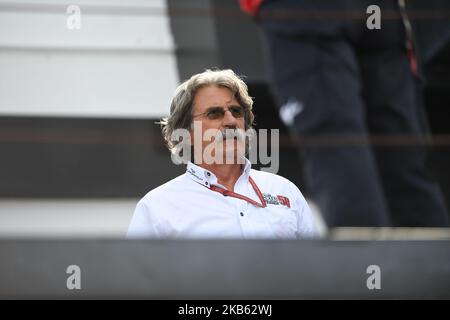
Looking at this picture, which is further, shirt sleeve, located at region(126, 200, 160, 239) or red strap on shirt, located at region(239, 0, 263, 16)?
red strap on shirt, located at region(239, 0, 263, 16)

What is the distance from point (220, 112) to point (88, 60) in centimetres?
27

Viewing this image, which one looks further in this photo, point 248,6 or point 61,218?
point 248,6

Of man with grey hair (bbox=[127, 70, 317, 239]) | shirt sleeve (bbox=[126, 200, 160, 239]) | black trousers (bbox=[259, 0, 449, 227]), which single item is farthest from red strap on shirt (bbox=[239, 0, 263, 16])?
shirt sleeve (bbox=[126, 200, 160, 239])

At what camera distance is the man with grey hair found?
187cm

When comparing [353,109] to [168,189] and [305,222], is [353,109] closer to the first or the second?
[305,222]

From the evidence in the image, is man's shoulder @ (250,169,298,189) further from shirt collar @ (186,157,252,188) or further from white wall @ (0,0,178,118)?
white wall @ (0,0,178,118)

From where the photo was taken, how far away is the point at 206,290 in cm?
176

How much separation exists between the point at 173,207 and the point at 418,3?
2.10ft

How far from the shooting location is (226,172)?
A: 193 cm

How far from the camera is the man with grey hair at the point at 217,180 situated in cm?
187

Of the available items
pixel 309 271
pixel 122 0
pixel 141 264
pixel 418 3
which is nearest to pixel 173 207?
pixel 141 264

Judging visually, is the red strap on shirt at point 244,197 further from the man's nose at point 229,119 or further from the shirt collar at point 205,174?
the man's nose at point 229,119

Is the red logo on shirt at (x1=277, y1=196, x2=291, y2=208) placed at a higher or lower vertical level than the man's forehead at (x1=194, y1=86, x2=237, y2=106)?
lower

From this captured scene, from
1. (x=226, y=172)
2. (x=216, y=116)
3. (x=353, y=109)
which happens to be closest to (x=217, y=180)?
(x=226, y=172)
